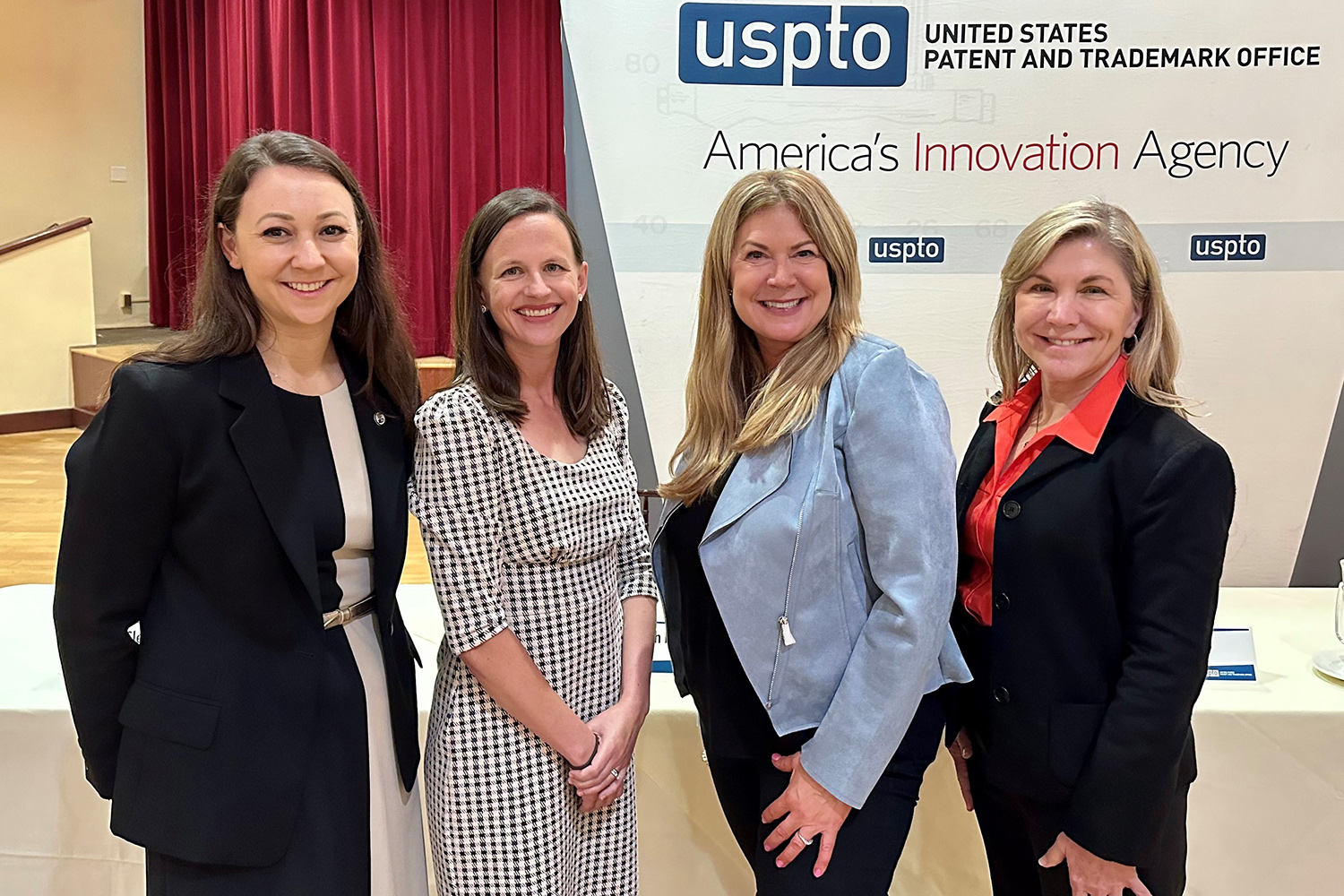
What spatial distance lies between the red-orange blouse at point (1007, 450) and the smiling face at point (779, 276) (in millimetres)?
375

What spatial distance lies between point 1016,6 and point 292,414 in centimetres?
233

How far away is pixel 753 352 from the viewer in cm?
181

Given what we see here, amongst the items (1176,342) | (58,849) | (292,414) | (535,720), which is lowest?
(58,849)

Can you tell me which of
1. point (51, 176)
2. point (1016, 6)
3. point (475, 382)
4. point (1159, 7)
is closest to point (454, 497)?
point (475, 382)

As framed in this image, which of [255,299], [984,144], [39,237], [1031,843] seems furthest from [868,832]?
[39,237]

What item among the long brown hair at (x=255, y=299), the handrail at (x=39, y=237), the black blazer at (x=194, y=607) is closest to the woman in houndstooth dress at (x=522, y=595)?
the long brown hair at (x=255, y=299)

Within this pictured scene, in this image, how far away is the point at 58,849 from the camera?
7.67 feet

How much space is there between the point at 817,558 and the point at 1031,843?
1.92 ft

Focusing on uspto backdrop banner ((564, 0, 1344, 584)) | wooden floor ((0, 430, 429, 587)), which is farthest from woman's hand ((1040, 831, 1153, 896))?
wooden floor ((0, 430, 429, 587))

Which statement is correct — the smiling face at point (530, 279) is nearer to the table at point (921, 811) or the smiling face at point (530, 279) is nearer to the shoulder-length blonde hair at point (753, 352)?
the shoulder-length blonde hair at point (753, 352)

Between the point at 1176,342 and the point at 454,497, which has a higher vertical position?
the point at 1176,342


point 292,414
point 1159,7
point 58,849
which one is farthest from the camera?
point 1159,7

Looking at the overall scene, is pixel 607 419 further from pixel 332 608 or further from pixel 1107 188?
pixel 1107 188

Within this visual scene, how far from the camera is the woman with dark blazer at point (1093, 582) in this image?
60.2 inches
